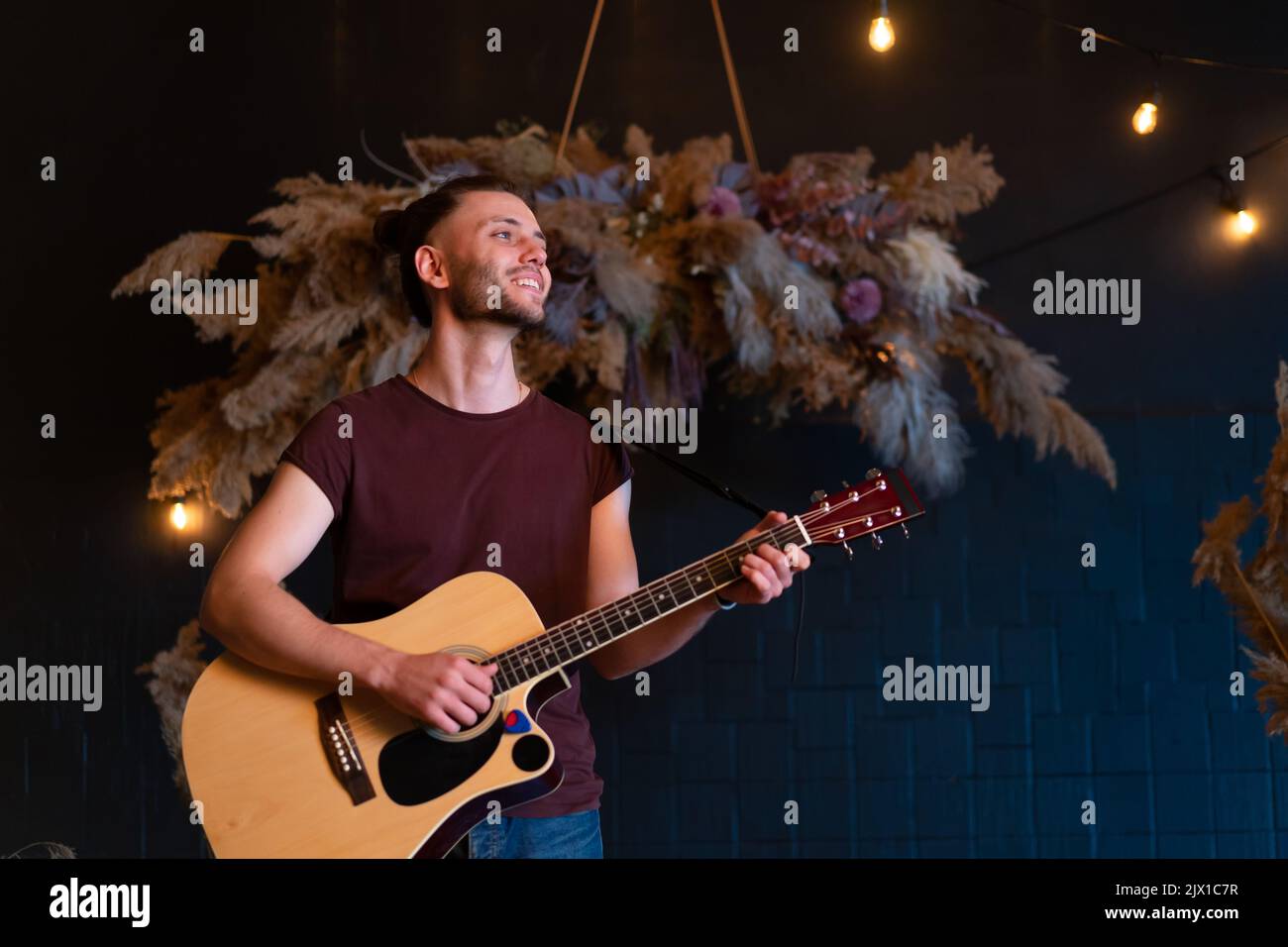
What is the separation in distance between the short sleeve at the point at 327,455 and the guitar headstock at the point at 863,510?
0.75 metres

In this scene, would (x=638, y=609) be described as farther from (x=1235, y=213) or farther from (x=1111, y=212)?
(x=1235, y=213)

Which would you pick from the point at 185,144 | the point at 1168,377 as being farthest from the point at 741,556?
the point at 185,144

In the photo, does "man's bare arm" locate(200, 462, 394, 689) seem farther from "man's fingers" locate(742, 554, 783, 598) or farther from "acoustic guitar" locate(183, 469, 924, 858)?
"man's fingers" locate(742, 554, 783, 598)

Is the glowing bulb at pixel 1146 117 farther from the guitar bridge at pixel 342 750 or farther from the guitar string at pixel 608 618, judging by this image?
the guitar bridge at pixel 342 750

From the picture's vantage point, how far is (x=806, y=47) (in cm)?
401

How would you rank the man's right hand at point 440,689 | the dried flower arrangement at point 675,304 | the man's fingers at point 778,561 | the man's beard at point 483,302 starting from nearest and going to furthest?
the man's right hand at point 440,689 < the man's fingers at point 778,561 < the man's beard at point 483,302 < the dried flower arrangement at point 675,304

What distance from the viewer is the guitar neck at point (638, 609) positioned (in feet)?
6.88

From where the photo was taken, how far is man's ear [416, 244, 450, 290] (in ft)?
7.79

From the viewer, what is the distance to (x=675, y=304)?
3.29 meters

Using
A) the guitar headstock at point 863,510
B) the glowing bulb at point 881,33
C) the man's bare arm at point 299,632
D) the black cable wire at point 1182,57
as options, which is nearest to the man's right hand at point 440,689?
the man's bare arm at point 299,632

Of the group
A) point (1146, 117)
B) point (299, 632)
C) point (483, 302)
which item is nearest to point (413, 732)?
point (299, 632)

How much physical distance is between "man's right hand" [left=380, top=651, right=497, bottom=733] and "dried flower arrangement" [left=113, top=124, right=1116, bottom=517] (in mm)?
1284
